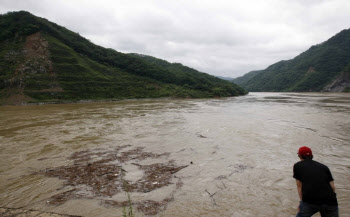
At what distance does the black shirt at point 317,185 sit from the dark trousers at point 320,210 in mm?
95

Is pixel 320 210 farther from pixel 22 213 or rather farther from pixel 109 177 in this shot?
pixel 22 213

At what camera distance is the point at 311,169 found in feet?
16.0

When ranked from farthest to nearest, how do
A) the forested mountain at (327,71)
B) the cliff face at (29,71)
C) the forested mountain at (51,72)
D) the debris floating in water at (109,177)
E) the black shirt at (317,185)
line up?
the forested mountain at (327,71), the forested mountain at (51,72), the cliff face at (29,71), the debris floating in water at (109,177), the black shirt at (317,185)

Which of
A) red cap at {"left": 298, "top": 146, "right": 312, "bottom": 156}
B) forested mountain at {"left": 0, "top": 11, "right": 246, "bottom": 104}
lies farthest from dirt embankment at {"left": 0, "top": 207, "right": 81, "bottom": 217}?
forested mountain at {"left": 0, "top": 11, "right": 246, "bottom": 104}

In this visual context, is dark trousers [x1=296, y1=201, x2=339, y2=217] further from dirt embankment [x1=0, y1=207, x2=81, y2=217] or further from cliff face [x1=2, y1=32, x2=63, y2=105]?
cliff face [x1=2, y1=32, x2=63, y2=105]

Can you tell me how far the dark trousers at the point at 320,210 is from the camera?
4.75m

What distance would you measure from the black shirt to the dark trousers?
0.31ft

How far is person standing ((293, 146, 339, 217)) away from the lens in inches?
187

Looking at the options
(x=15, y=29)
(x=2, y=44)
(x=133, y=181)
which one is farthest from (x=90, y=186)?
(x=15, y=29)

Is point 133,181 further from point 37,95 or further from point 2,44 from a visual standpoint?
point 2,44

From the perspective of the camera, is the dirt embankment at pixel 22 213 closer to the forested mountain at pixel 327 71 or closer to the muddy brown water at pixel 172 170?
the muddy brown water at pixel 172 170

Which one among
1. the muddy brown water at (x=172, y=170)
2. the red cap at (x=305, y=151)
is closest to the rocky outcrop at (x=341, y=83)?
the muddy brown water at (x=172, y=170)

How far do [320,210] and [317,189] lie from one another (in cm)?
54

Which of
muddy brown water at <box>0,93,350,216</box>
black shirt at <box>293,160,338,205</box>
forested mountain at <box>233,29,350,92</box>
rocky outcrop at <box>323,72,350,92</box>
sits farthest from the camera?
forested mountain at <box>233,29,350,92</box>
